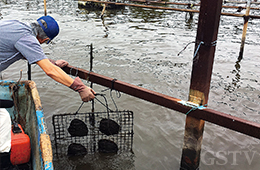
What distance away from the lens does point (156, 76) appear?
7492 mm

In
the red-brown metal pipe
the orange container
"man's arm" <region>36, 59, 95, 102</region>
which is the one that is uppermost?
"man's arm" <region>36, 59, 95, 102</region>

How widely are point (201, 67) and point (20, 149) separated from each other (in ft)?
8.31

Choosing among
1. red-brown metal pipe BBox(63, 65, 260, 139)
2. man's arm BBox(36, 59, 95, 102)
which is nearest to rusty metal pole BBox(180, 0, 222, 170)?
red-brown metal pipe BBox(63, 65, 260, 139)

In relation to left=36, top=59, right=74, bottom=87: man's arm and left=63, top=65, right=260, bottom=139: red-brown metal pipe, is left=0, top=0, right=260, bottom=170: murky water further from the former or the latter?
left=36, top=59, right=74, bottom=87: man's arm

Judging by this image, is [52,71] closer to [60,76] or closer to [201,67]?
[60,76]

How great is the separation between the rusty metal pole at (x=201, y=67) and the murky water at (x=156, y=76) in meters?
0.80

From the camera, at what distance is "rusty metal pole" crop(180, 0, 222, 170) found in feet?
9.12

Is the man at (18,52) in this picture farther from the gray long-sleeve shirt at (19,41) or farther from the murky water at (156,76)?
the murky water at (156,76)

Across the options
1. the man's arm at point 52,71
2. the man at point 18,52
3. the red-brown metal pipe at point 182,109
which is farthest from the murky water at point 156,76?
the man's arm at point 52,71

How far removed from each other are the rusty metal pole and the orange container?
7.07ft

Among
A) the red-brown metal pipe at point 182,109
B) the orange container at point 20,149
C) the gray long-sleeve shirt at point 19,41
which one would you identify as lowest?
the orange container at point 20,149

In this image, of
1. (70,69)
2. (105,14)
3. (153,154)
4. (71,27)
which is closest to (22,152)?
(70,69)

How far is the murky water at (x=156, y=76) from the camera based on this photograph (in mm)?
4316

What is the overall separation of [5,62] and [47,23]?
2.23 feet
